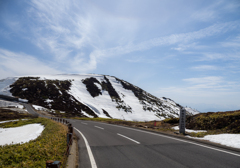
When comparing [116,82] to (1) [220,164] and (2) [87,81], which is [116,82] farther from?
(1) [220,164]

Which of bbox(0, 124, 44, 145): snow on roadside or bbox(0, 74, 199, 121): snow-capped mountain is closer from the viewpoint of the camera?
bbox(0, 124, 44, 145): snow on roadside

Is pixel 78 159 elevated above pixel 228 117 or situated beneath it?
situated beneath

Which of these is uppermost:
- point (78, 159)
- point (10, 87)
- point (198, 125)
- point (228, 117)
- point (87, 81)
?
point (87, 81)

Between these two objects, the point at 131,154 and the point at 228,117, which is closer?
the point at 131,154

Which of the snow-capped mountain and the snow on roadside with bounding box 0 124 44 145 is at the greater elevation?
the snow-capped mountain

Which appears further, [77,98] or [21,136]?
[77,98]

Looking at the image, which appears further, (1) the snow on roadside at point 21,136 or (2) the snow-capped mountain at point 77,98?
(2) the snow-capped mountain at point 77,98

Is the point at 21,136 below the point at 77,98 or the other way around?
below

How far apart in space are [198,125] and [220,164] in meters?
8.89

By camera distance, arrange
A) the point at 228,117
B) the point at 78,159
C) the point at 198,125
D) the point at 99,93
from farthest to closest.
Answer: the point at 99,93 → the point at 198,125 → the point at 228,117 → the point at 78,159

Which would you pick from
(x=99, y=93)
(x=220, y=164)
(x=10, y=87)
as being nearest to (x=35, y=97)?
(x=10, y=87)

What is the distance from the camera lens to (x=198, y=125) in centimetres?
1278

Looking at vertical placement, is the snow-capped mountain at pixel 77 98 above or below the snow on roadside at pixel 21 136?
above

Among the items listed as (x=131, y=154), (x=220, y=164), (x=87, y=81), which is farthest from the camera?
(x=87, y=81)
